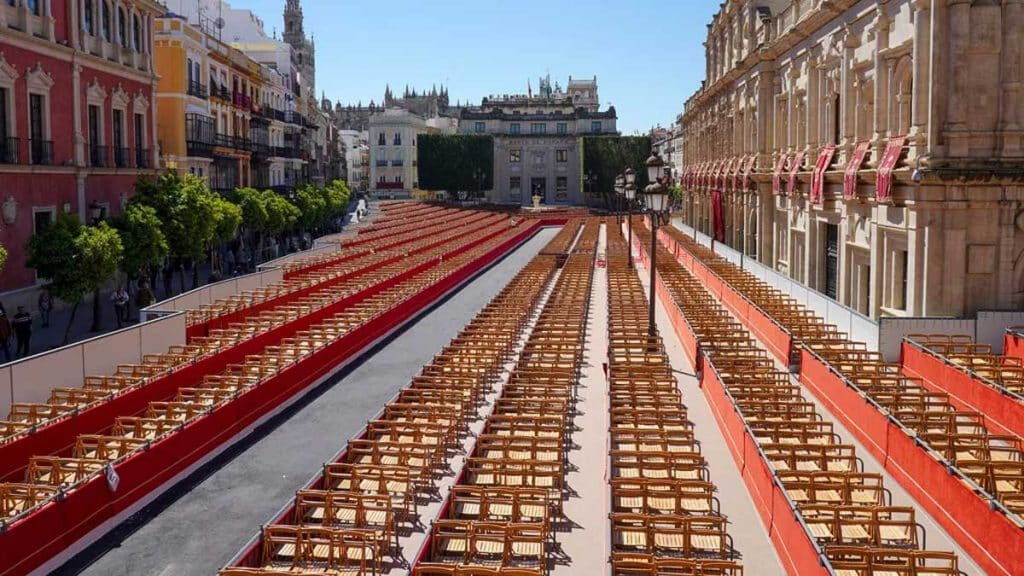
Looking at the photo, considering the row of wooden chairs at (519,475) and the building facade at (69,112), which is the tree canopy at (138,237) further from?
the row of wooden chairs at (519,475)

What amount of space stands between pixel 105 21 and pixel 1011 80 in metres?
32.1

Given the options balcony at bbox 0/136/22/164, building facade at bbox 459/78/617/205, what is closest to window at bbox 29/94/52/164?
balcony at bbox 0/136/22/164

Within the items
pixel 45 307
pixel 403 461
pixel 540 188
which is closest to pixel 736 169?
pixel 45 307

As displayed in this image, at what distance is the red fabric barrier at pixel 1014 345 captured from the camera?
20781mm

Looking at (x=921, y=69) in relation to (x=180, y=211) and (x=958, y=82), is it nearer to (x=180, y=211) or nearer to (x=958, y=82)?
(x=958, y=82)

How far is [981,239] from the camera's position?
24547 millimetres

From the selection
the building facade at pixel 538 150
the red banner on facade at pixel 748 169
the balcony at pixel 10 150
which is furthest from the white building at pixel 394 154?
the balcony at pixel 10 150

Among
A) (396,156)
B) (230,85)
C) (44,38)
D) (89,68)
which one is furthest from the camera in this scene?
(396,156)

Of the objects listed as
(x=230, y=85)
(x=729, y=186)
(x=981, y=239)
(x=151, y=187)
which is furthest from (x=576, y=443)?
(x=230, y=85)

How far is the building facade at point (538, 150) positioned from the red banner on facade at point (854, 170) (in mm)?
97883

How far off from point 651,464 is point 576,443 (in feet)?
10.5

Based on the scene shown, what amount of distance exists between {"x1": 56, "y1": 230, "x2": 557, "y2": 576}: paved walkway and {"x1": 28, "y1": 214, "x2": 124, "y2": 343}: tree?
8.44 m

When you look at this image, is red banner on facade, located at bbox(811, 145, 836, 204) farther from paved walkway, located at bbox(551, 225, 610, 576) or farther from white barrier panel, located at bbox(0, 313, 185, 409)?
white barrier panel, located at bbox(0, 313, 185, 409)

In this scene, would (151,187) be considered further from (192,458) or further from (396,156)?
(396,156)
